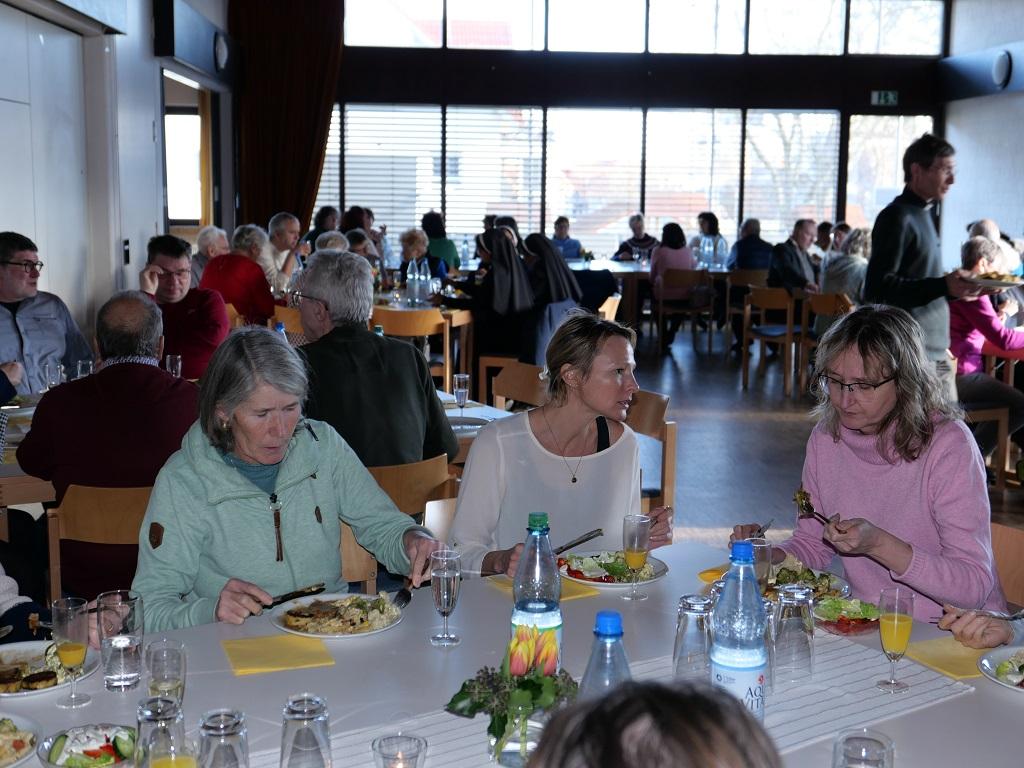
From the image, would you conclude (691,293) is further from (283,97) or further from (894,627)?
(894,627)

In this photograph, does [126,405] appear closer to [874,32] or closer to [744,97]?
[744,97]

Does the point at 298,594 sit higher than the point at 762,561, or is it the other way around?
the point at 762,561

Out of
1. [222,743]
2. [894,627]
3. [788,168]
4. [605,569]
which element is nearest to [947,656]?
[894,627]

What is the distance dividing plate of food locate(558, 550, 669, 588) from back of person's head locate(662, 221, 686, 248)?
9.56m

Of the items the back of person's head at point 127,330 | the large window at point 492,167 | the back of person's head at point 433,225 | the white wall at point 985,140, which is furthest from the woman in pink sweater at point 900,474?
the large window at point 492,167

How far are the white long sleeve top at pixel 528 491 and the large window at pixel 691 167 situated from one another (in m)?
11.4

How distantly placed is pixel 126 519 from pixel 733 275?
8.92m

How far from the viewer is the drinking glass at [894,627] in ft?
6.12

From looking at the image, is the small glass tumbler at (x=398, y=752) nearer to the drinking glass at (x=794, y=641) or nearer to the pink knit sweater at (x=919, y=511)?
the drinking glass at (x=794, y=641)

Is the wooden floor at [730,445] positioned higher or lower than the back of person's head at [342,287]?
lower

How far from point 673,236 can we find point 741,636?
1036 cm

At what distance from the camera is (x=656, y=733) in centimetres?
78

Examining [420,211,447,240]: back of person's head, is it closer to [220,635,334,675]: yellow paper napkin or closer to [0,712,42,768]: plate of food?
[220,635,334,675]: yellow paper napkin

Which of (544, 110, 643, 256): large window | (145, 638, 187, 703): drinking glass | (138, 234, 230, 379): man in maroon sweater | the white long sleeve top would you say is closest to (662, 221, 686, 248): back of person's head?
(544, 110, 643, 256): large window
